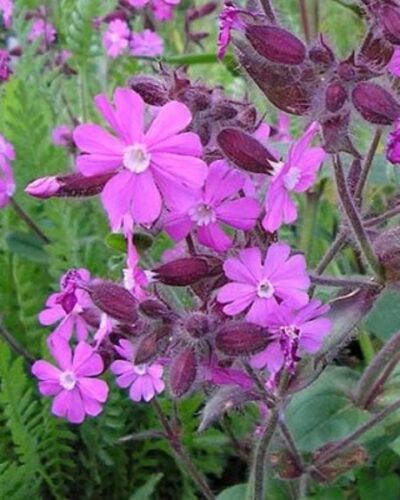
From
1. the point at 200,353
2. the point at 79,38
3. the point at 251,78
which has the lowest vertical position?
the point at 79,38

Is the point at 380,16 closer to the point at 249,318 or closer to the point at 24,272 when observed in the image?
the point at 249,318


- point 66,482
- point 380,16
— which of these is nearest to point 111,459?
point 66,482

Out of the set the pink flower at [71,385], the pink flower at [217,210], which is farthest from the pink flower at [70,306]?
the pink flower at [217,210]

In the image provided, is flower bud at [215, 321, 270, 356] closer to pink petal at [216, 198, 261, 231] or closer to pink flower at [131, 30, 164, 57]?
pink petal at [216, 198, 261, 231]

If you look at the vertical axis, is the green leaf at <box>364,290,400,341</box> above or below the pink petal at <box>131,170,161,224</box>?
below

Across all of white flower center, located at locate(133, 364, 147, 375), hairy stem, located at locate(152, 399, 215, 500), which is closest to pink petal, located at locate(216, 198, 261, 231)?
white flower center, located at locate(133, 364, 147, 375)

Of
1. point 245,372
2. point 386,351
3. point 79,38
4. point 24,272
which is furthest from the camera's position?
point 79,38
